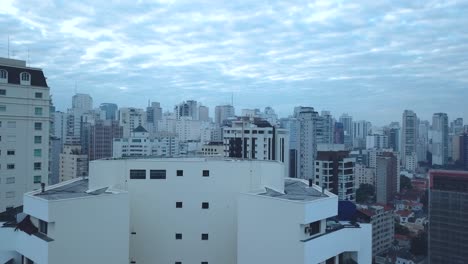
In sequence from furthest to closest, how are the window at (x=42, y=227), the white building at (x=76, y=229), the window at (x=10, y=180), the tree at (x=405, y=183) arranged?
the tree at (x=405, y=183), the window at (x=10, y=180), the window at (x=42, y=227), the white building at (x=76, y=229)

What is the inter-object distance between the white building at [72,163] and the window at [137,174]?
3026 cm

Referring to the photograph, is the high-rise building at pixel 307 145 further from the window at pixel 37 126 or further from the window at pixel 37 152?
the window at pixel 37 126

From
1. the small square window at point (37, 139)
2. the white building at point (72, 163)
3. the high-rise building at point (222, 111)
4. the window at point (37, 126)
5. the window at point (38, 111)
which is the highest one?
the high-rise building at point (222, 111)

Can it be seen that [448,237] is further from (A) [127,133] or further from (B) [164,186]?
(A) [127,133]

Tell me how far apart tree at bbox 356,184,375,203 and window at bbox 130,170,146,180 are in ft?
118

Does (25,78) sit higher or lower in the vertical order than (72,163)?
higher

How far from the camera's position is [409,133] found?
203 feet

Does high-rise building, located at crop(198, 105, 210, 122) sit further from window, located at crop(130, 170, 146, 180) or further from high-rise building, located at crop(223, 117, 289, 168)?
window, located at crop(130, 170, 146, 180)

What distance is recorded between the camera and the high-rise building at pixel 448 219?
80.1 feet

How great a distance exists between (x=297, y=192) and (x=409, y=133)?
5930cm

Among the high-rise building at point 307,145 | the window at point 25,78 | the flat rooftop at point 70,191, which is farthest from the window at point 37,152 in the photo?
the high-rise building at point 307,145

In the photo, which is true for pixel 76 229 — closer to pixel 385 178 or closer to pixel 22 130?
pixel 22 130


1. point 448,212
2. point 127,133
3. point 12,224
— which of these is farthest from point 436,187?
point 127,133

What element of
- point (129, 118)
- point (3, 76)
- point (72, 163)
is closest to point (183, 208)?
point (3, 76)
